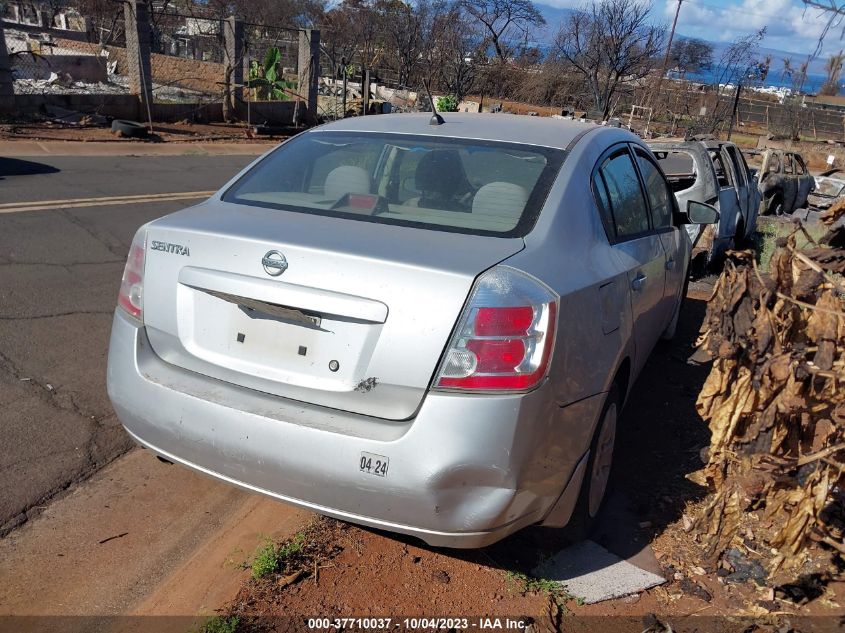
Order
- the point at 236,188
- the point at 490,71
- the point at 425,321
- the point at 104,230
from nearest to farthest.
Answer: the point at 425,321 → the point at 236,188 → the point at 104,230 → the point at 490,71

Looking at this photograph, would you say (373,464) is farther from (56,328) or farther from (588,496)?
(56,328)

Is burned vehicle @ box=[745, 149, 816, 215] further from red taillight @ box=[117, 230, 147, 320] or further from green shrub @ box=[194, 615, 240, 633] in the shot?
green shrub @ box=[194, 615, 240, 633]

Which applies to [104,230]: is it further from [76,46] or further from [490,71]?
[490,71]

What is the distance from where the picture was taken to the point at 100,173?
11828 millimetres

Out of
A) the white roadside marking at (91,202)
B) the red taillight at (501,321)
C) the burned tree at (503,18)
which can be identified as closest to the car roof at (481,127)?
the red taillight at (501,321)

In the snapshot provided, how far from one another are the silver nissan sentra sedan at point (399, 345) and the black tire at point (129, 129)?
584 inches

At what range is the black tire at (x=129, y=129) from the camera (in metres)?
16.6

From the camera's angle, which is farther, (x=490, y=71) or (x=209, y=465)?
(x=490, y=71)

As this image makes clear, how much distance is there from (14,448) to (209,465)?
1538 millimetres

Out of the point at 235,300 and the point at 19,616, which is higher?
the point at 235,300

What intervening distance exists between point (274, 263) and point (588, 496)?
1700 millimetres

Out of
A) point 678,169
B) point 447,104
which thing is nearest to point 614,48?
point 447,104

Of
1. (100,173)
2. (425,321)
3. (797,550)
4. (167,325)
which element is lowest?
(100,173)

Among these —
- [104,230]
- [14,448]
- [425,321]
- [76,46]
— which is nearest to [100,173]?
[104,230]
